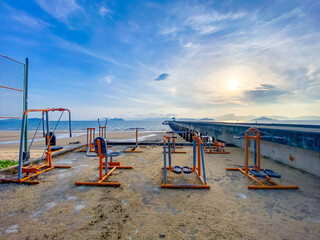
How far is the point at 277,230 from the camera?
238 centimetres

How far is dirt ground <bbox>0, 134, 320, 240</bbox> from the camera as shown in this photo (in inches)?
91.7

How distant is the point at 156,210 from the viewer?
9.45 ft

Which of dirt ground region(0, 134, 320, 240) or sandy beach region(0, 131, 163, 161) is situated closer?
dirt ground region(0, 134, 320, 240)

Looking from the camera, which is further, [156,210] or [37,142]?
[37,142]

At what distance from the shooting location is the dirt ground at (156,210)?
2.33 metres

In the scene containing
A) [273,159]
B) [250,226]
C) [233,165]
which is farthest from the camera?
[273,159]

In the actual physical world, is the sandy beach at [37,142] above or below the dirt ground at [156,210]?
below

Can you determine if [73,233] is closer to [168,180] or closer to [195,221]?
[195,221]

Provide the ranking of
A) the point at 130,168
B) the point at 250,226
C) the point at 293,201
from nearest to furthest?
the point at 250,226 → the point at 293,201 → the point at 130,168

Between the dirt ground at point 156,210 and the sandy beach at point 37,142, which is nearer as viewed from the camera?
the dirt ground at point 156,210

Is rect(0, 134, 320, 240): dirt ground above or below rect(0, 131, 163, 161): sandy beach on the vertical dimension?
above

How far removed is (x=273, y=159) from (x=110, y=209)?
673cm

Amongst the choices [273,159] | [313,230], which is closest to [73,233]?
[313,230]

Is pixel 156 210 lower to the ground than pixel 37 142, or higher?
higher
